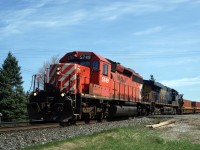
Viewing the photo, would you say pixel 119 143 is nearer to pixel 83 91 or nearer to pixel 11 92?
pixel 83 91

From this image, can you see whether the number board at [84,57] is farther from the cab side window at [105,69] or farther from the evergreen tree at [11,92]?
the evergreen tree at [11,92]

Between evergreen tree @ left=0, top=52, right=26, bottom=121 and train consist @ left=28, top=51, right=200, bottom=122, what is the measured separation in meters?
17.0

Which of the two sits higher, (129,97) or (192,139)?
(129,97)

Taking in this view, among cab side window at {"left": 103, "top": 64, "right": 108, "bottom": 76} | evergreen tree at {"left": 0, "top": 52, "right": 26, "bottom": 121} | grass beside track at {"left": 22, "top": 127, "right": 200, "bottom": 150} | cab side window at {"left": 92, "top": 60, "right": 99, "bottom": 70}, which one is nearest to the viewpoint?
grass beside track at {"left": 22, "top": 127, "right": 200, "bottom": 150}

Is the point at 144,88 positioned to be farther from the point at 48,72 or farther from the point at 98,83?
A: the point at 48,72

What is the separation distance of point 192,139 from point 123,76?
40.7 feet

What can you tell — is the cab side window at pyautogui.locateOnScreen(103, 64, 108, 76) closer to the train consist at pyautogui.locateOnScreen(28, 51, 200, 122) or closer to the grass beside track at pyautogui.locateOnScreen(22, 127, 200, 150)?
the train consist at pyautogui.locateOnScreen(28, 51, 200, 122)

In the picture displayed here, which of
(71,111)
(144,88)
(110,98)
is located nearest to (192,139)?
(71,111)

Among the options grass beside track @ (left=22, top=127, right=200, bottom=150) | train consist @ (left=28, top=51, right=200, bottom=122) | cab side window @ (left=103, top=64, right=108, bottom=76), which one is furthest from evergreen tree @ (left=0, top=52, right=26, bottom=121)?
grass beside track @ (left=22, top=127, right=200, bottom=150)

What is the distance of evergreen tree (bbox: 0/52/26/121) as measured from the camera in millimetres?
38250

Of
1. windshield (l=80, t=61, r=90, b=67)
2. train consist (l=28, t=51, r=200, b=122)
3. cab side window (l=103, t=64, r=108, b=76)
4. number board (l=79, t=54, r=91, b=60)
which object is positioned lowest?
train consist (l=28, t=51, r=200, b=122)

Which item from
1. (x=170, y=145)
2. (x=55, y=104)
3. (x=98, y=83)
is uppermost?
(x=98, y=83)

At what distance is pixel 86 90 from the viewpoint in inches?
729

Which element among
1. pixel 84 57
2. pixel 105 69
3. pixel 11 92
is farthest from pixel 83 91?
pixel 11 92
